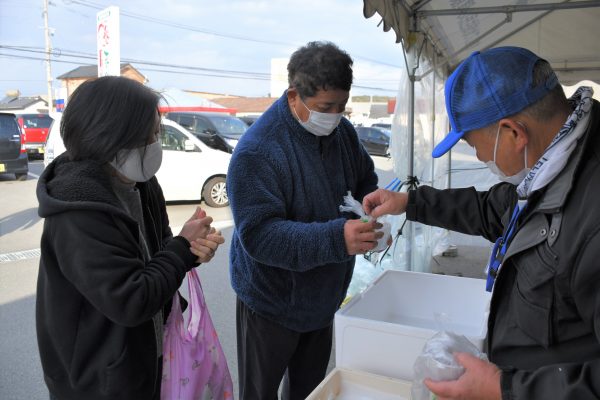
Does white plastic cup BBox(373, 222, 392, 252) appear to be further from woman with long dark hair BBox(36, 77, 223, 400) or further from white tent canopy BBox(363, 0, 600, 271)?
white tent canopy BBox(363, 0, 600, 271)

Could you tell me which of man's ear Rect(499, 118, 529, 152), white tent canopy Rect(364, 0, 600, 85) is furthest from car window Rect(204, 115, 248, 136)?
man's ear Rect(499, 118, 529, 152)

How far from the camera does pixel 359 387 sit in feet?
5.26

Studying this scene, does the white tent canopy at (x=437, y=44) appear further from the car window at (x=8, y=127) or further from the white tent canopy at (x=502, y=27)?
the car window at (x=8, y=127)

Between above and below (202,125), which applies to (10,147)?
below

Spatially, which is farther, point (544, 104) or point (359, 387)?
point (359, 387)

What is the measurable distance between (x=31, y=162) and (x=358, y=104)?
54.1 m

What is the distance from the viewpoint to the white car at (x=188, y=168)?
365 inches

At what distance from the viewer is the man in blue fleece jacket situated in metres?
1.66

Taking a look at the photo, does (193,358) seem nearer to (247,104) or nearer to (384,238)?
(384,238)

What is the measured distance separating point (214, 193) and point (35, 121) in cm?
1268

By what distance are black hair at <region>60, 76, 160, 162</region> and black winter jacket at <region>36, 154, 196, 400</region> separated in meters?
0.06

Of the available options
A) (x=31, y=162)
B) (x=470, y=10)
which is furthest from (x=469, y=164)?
(x=31, y=162)

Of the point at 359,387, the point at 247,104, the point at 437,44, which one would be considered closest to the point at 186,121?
the point at 437,44

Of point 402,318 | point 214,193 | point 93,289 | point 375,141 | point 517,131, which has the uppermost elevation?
point 375,141
